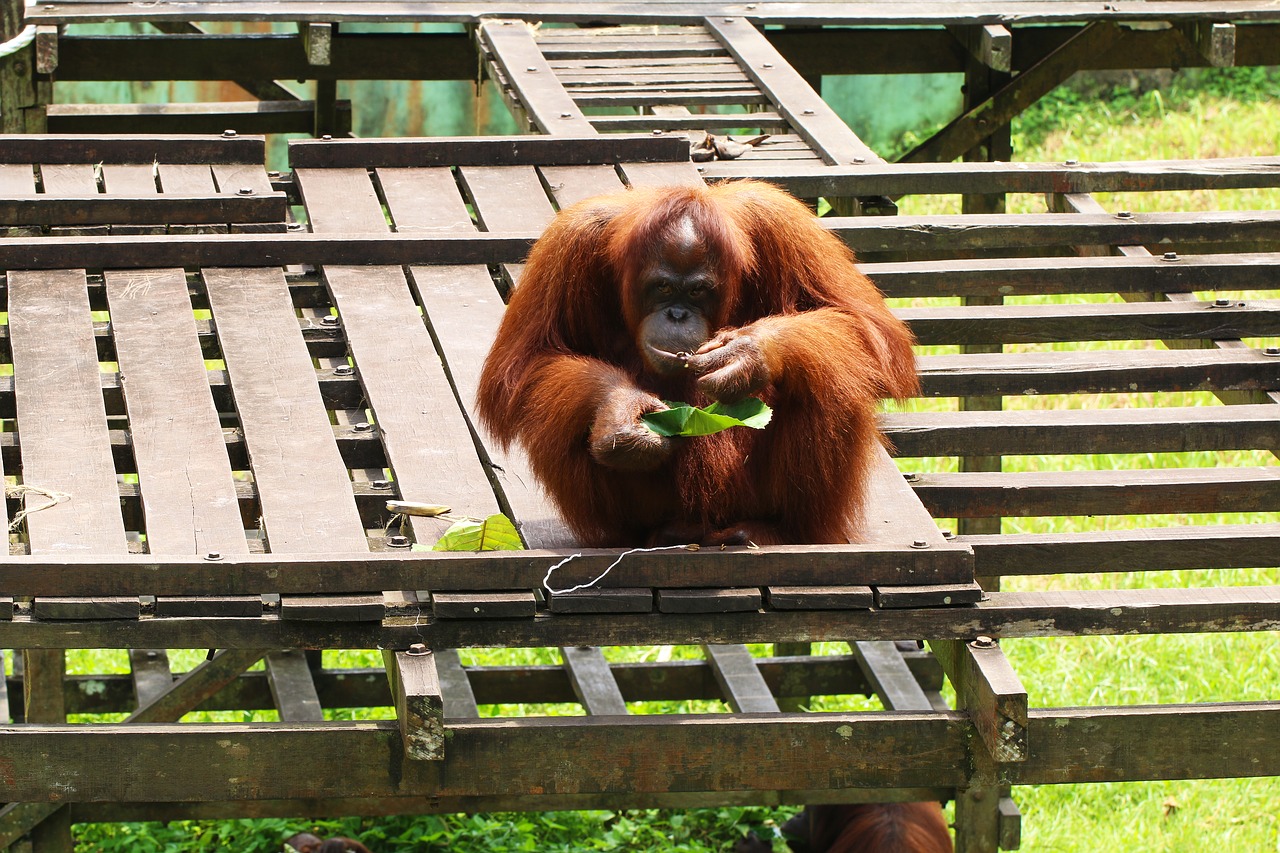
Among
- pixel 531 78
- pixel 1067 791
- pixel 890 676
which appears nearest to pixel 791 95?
pixel 531 78

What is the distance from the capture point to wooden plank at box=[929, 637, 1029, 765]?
3.27 m

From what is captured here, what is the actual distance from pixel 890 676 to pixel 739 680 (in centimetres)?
58

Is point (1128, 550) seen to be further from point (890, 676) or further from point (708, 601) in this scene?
point (890, 676)

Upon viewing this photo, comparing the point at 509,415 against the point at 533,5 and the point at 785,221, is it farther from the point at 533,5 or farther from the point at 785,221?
the point at 533,5

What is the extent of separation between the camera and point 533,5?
7289 millimetres

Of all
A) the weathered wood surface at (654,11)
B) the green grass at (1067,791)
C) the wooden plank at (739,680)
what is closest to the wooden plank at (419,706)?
the wooden plank at (739,680)

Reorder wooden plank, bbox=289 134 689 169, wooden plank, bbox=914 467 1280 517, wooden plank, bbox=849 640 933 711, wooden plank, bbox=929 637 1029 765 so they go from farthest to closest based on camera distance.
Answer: wooden plank, bbox=849 640 933 711 < wooden plank, bbox=289 134 689 169 < wooden plank, bbox=914 467 1280 517 < wooden plank, bbox=929 637 1029 765

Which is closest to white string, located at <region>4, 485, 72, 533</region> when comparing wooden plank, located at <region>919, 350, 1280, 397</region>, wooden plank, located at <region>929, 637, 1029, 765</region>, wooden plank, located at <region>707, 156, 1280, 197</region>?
wooden plank, located at <region>929, 637, 1029, 765</region>

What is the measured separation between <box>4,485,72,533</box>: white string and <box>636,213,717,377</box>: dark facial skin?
3.92 feet

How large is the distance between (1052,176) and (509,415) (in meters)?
2.70

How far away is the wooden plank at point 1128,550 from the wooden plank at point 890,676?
229 cm

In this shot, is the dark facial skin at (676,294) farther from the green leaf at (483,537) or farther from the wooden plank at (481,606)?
the wooden plank at (481,606)

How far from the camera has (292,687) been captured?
6250mm

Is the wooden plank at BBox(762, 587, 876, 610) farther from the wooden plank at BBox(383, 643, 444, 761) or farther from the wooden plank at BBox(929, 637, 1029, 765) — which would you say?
the wooden plank at BBox(383, 643, 444, 761)
